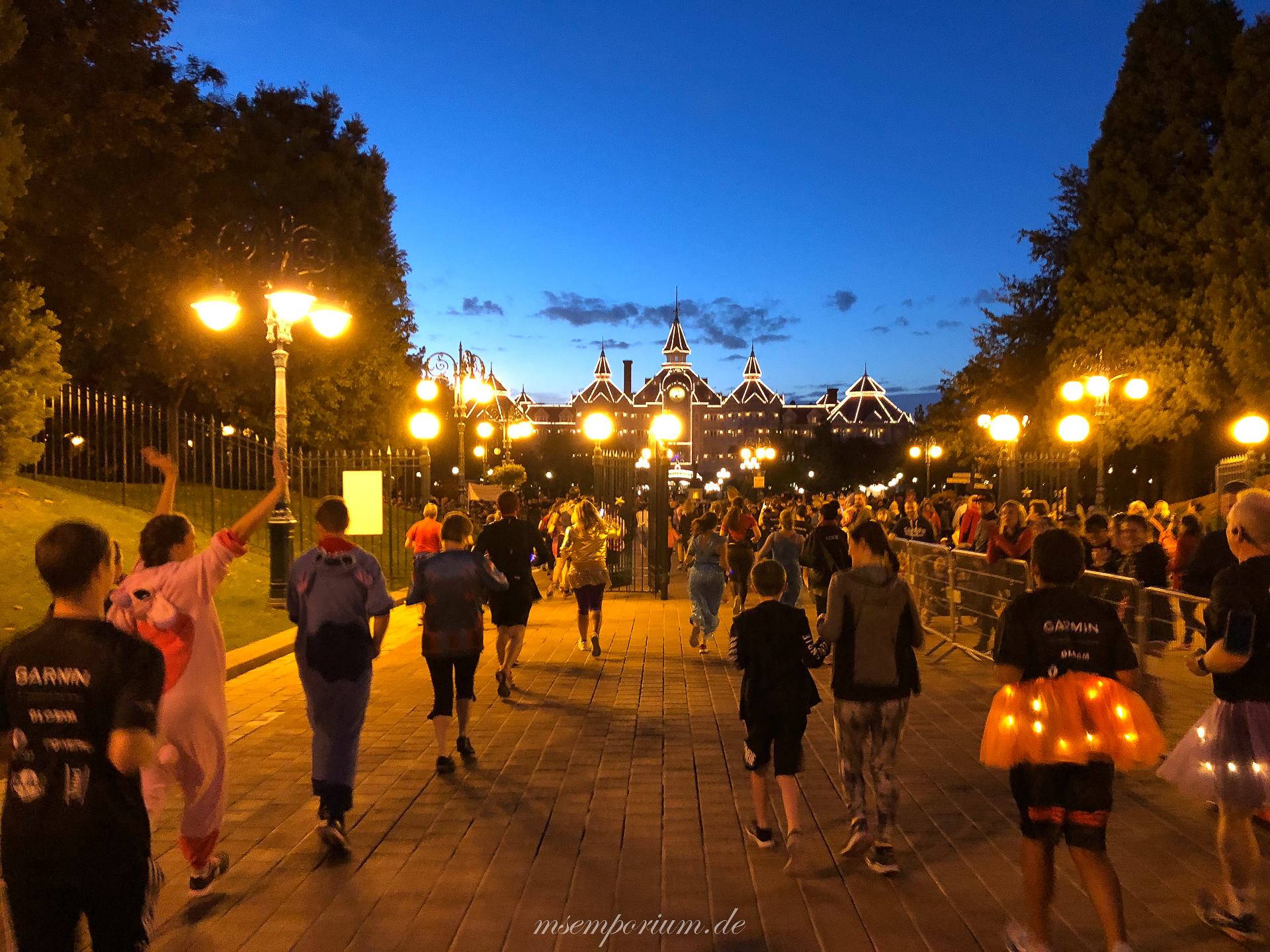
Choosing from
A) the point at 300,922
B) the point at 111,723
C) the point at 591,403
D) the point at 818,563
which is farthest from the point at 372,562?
the point at 591,403

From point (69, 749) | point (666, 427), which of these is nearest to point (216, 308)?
point (666, 427)

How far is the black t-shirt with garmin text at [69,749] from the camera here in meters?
3.23

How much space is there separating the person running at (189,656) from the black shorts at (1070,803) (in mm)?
3388

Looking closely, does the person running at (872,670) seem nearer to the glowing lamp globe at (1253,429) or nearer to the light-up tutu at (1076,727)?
the light-up tutu at (1076,727)

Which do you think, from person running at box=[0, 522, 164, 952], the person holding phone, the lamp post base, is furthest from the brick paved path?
the lamp post base

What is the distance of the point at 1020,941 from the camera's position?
4.50 metres

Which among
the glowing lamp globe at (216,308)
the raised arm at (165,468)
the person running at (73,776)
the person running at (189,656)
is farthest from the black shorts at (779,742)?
the glowing lamp globe at (216,308)

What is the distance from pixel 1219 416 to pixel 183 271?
28679mm

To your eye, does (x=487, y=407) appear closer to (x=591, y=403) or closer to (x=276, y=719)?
(x=276, y=719)

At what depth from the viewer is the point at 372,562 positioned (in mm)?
6332

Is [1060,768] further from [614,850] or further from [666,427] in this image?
[666,427]

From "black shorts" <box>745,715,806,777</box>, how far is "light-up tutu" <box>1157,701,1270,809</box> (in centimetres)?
171

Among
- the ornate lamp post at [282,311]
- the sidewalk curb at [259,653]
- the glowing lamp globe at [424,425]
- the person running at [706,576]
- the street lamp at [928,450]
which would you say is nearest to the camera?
the sidewalk curb at [259,653]

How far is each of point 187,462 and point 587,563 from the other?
16.8 meters
